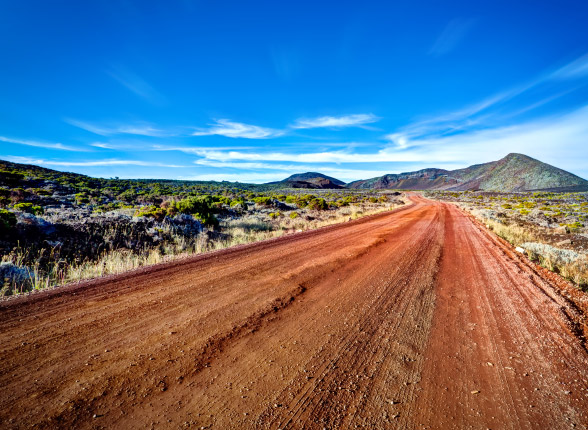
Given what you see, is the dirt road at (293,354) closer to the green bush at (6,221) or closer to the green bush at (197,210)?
the green bush at (6,221)

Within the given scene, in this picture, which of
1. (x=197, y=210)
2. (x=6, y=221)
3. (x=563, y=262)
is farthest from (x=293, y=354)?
(x=197, y=210)

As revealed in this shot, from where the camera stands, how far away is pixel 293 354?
3.22m

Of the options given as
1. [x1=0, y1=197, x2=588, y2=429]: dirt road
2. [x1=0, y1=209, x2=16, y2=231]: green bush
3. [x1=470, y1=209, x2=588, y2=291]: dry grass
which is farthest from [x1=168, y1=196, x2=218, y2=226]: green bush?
[x1=470, y1=209, x2=588, y2=291]: dry grass

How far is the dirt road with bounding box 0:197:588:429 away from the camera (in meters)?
2.36

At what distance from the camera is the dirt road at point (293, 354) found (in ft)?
7.75

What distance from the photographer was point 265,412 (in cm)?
237

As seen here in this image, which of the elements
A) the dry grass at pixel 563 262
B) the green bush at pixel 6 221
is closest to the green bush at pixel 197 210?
the green bush at pixel 6 221

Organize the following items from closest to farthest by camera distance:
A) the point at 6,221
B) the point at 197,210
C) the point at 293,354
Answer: the point at 293,354, the point at 6,221, the point at 197,210

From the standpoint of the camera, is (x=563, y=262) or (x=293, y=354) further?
(x=563, y=262)

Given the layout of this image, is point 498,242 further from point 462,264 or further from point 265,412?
point 265,412

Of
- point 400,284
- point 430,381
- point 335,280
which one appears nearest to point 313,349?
point 430,381

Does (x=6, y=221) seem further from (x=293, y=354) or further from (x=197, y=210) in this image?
(x=293, y=354)

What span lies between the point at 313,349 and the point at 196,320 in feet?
5.97

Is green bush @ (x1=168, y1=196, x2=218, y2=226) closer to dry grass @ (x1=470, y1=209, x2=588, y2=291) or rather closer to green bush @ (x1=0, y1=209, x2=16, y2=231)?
green bush @ (x1=0, y1=209, x2=16, y2=231)
